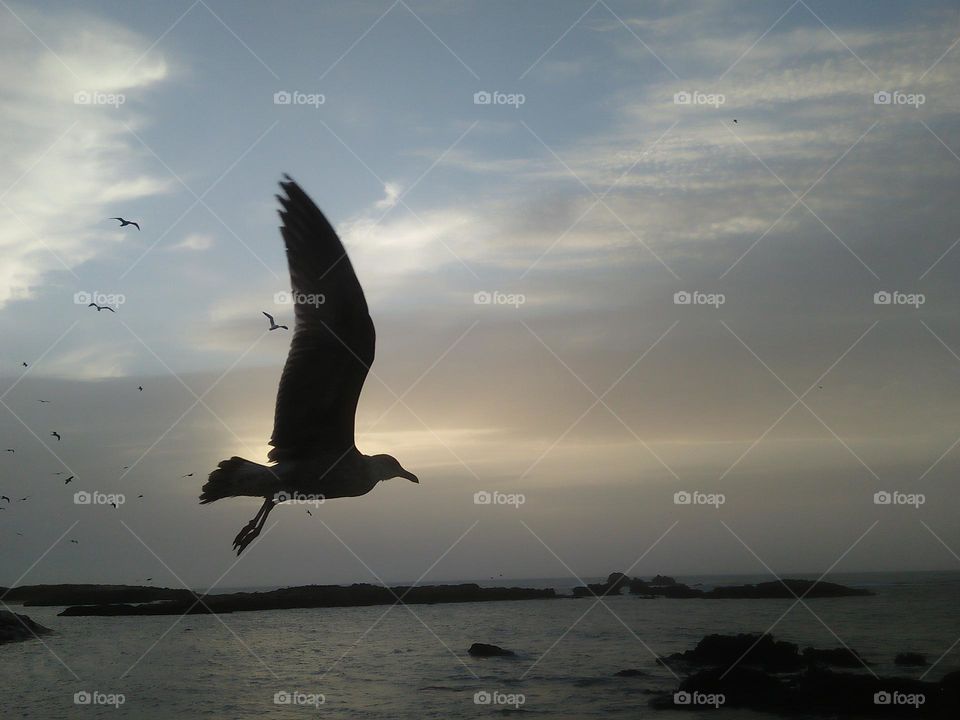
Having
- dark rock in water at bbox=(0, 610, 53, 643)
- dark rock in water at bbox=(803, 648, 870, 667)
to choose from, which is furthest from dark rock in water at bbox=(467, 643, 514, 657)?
dark rock in water at bbox=(0, 610, 53, 643)

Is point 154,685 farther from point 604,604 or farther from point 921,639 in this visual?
point 604,604

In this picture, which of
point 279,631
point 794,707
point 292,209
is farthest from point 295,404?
point 279,631

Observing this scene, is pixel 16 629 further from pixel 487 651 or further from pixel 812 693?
pixel 812 693

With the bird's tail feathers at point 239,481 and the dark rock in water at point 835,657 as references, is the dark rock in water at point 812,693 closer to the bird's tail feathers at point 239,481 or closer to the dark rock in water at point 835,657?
the dark rock in water at point 835,657

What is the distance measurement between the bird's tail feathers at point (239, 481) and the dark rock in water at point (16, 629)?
60596 millimetres

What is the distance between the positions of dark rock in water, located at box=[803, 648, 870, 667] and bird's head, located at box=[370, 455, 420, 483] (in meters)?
31.4

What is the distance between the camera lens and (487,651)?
55031 millimetres

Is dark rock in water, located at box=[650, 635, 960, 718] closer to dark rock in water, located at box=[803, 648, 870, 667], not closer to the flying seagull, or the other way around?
dark rock in water, located at box=[803, 648, 870, 667]

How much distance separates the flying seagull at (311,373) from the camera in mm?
8531

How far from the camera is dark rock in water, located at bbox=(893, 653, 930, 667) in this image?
40719mm

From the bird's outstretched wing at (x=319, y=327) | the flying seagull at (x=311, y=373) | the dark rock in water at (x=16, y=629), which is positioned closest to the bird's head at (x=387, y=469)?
the flying seagull at (x=311, y=373)

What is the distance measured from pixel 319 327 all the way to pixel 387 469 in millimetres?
1819

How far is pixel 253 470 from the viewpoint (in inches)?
345

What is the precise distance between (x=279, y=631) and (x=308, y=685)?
34552mm
